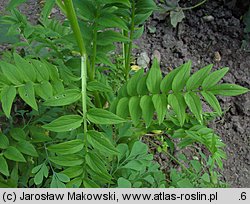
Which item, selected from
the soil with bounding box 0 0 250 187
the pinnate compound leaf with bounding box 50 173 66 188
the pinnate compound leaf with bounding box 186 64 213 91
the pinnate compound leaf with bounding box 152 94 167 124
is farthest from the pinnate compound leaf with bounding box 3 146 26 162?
the soil with bounding box 0 0 250 187

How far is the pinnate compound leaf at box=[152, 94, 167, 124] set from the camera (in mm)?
1361

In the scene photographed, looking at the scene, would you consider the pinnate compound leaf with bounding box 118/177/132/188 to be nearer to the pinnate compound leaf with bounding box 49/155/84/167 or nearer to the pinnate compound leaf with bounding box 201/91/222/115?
the pinnate compound leaf with bounding box 49/155/84/167

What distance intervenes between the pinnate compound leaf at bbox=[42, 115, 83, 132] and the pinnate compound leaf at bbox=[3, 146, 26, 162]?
225 millimetres

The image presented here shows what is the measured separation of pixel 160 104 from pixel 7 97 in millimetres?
465

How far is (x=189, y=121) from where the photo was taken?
5.63 feet

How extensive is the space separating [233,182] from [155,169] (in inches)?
23.7

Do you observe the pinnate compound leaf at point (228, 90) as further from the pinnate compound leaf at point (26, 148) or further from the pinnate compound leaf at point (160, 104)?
the pinnate compound leaf at point (26, 148)

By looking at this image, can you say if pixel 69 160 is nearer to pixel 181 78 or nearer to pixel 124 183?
pixel 124 183

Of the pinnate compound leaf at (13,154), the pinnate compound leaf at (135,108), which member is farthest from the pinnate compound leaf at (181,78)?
the pinnate compound leaf at (13,154)

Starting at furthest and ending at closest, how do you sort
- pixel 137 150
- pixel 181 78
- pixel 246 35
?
1. pixel 246 35
2. pixel 137 150
3. pixel 181 78

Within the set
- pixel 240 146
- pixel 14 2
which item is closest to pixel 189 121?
pixel 240 146

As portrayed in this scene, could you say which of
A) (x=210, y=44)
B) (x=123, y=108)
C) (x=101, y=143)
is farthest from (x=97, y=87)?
(x=210, y=44)

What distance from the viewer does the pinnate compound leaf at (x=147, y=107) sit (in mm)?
1396

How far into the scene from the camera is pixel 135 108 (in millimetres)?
1445
